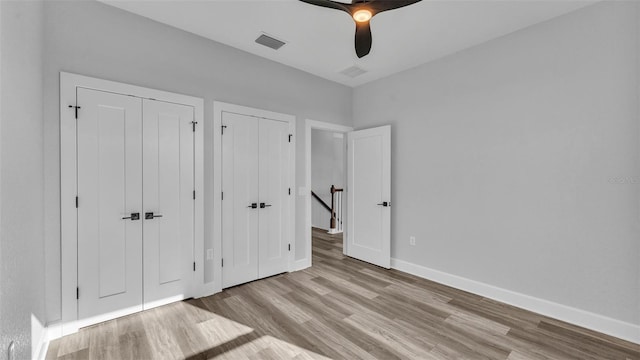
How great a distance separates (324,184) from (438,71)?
→ 4.17 meters

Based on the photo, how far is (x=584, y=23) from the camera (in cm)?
246

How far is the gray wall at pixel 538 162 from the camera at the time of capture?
7.57 ft

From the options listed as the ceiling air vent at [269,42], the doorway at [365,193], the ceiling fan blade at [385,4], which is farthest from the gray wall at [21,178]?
the doorway at [365,193]

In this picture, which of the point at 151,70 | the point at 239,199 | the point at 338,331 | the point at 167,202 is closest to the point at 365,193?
the point at 239,199

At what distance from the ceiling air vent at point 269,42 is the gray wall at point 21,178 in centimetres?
181

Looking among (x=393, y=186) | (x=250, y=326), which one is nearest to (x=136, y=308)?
(x=250, y=326)

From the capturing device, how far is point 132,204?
258cm

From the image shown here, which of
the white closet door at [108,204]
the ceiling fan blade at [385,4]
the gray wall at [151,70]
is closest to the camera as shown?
the ceiling fan blade at [385,4]

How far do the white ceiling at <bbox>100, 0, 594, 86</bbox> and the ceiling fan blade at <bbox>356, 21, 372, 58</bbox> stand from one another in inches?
26.4

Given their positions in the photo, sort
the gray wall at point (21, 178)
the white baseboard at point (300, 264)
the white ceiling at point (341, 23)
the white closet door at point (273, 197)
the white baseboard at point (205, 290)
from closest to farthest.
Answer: the gray wall at point (21, 178) < the white ceiling at point (341, 23) < the white baseboard at point (205, 290) < the white closet door at point (273, 197) < the white baseboard at point (300, 264)

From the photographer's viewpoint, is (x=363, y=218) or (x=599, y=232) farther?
(x=363, y=218)

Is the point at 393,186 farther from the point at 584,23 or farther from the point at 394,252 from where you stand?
the point at 584,23

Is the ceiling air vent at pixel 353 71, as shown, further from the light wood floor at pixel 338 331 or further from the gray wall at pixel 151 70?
the light wood floor at pixel 338 331

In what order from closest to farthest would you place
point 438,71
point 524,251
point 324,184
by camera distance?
point 524,251 < point 438,71 < point 324,184
